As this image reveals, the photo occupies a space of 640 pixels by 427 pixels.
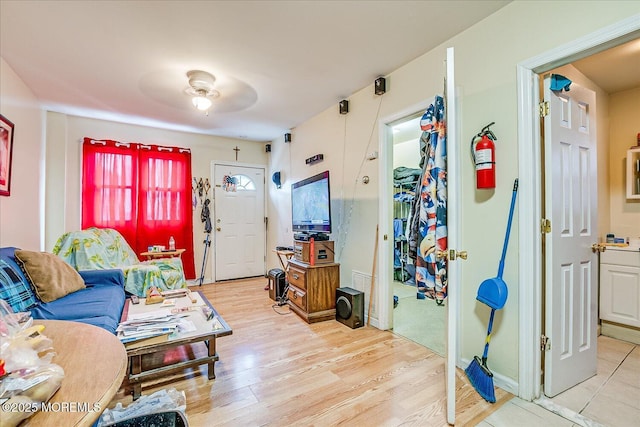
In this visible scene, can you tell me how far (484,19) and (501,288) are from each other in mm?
1813

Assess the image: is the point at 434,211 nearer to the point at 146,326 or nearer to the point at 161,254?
the point at 146,326

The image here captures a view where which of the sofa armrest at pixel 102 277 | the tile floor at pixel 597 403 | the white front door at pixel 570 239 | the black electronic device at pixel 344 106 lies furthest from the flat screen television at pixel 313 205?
the sofa armrest at pixel 102 277

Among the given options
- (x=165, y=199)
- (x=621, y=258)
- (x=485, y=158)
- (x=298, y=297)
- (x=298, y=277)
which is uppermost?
(x=485, y=158)

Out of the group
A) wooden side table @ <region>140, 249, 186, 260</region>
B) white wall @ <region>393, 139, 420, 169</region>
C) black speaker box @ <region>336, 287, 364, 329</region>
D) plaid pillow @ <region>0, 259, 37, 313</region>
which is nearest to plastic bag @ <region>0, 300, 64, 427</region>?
plaid pillow @ <region>0, 259, 37, 313</region>

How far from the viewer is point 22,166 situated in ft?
9.71

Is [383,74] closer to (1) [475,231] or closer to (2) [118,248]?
(1) [475,231]

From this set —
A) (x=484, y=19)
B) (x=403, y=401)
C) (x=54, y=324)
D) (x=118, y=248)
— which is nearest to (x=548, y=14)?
(x=484, y=19)

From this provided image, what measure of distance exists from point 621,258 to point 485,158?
1847 millimetres

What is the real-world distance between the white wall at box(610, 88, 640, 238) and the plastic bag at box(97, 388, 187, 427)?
3959 millimetres

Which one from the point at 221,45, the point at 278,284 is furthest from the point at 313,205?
the point at 221,45

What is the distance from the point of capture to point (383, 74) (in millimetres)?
2793

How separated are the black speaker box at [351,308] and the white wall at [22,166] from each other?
10.3ft

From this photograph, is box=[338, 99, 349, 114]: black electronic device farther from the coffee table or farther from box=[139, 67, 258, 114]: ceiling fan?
the coffee table

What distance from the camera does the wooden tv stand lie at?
304 centimetres
